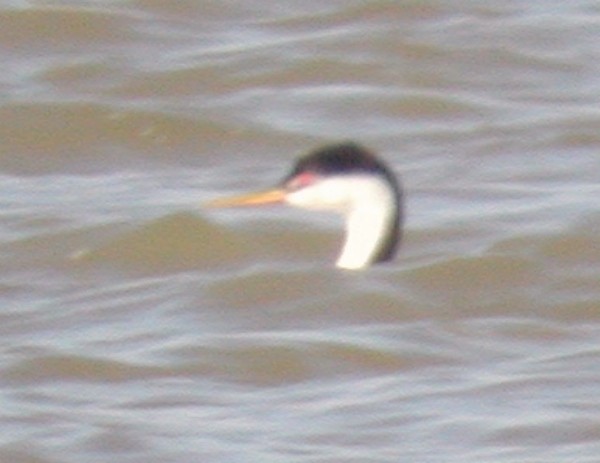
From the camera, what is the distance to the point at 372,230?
11.9 metres

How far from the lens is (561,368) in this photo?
10617 mm

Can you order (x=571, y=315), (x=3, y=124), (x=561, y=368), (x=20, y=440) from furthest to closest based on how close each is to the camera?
(x=3, y=124)
(x=571, y=315)
(x=561, y=368)
(x=20, y=440)

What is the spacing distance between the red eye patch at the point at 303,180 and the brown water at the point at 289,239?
38cm

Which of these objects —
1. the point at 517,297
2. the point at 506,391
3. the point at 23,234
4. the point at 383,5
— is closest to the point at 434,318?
the point at 517,297

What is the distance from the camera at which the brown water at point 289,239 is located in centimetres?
1012

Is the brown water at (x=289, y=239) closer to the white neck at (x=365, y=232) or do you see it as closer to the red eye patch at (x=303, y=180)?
the white neck at (x=365, y=232)

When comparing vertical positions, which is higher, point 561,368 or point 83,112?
point 83,112

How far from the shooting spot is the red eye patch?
1173 cm

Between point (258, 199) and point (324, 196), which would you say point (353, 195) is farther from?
point (258, 199)

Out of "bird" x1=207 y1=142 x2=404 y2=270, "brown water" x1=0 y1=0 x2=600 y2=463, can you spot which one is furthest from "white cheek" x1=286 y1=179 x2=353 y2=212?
"brown water" x1=0 y1=0 x2=600 y2=463

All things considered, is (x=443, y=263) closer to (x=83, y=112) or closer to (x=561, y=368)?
(x=561, y=368)

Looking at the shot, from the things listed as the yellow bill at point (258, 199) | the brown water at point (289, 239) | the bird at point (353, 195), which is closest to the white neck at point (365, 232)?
A: the bird at point (353, 195)

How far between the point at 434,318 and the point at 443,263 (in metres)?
0.67

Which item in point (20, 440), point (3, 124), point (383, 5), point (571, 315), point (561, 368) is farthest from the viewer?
point (383, 5)
